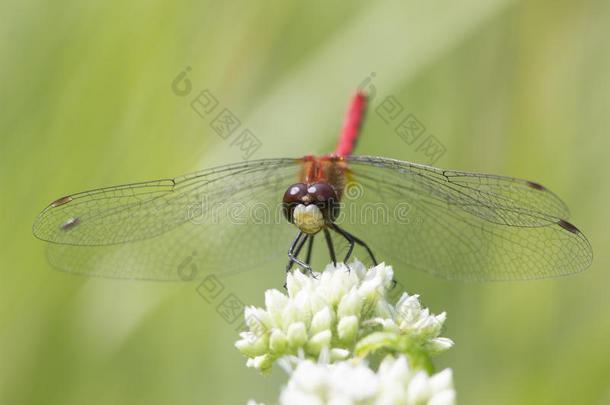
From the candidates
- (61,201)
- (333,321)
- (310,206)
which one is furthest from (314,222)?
(61,201)

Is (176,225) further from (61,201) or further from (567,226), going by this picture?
(567,226)

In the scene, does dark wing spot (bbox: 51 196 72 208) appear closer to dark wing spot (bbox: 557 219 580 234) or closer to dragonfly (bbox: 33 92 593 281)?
dragonfly (bbox: 33 92 593 281)

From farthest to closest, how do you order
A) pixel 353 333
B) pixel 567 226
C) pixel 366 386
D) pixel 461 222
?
pixel 461 222 → pixel 567 226 → pixel 353 333 → pixel 366 386

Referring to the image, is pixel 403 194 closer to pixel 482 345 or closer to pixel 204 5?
pixel 482 345

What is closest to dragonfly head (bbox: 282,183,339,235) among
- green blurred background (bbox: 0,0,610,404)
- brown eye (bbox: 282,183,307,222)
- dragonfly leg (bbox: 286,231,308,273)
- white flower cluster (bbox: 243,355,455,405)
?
brown eye (bbox: 282,183,307,222)

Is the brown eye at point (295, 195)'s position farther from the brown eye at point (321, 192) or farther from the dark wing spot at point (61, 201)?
the dark wing spot at point (61, 201)

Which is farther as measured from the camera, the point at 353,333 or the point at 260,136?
the point at 260,136
